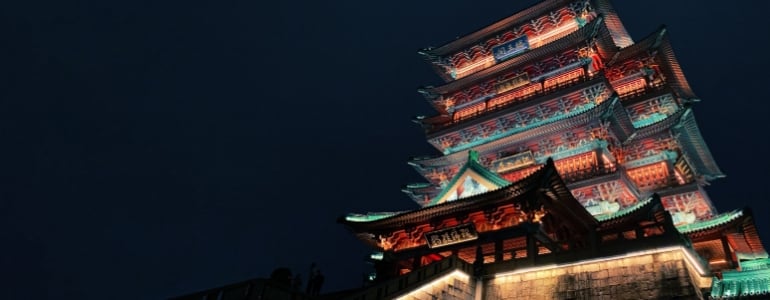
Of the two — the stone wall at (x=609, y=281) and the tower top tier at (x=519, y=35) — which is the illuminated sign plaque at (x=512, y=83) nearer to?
the tower top tier at (x=519, y=35)

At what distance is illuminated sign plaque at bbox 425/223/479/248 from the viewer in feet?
66.6

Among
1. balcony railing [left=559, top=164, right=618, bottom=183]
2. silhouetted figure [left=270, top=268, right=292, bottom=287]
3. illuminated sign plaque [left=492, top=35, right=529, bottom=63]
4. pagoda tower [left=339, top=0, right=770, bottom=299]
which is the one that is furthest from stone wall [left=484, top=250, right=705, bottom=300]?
illuminated sign plaque [left=492, top=35, right=529, bottom=63]

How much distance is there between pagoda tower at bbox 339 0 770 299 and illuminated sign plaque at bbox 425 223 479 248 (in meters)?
0.05

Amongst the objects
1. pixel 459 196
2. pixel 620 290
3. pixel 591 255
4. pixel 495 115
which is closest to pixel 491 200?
pixel 459 196

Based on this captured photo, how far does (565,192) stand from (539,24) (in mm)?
17716

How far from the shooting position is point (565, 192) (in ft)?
62.8

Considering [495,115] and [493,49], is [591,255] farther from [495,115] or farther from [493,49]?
[493,49]

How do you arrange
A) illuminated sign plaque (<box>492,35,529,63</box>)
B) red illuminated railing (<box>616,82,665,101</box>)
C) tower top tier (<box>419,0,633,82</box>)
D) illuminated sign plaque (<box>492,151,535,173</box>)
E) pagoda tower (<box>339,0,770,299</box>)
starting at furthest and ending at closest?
illuminated sign plaque (<box>492,35,529,63</box>)
tower top tier (<box>419,0,633,82</box>)
red illuminated railing (<box>616,82,665,101</box>)
illuminated sign plaque (<box>492,151,535,173</box>)
pagoda tower (<box>339,0,770,299</box>)

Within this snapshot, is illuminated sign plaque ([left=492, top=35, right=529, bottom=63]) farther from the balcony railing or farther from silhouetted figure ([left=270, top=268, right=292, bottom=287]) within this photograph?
silhouetted figure ([left=270, top=268, right=292, bottom=287])

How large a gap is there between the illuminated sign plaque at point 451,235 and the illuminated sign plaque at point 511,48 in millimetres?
16946

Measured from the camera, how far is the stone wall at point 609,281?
14.8m

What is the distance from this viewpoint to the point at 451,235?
68.1ft

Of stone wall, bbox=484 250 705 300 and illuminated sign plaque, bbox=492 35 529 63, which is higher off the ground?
illuminated sign plaque, bbox=492 35 529 63

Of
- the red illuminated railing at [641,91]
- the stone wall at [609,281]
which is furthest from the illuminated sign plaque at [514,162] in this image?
the stone wall at [609,281]
